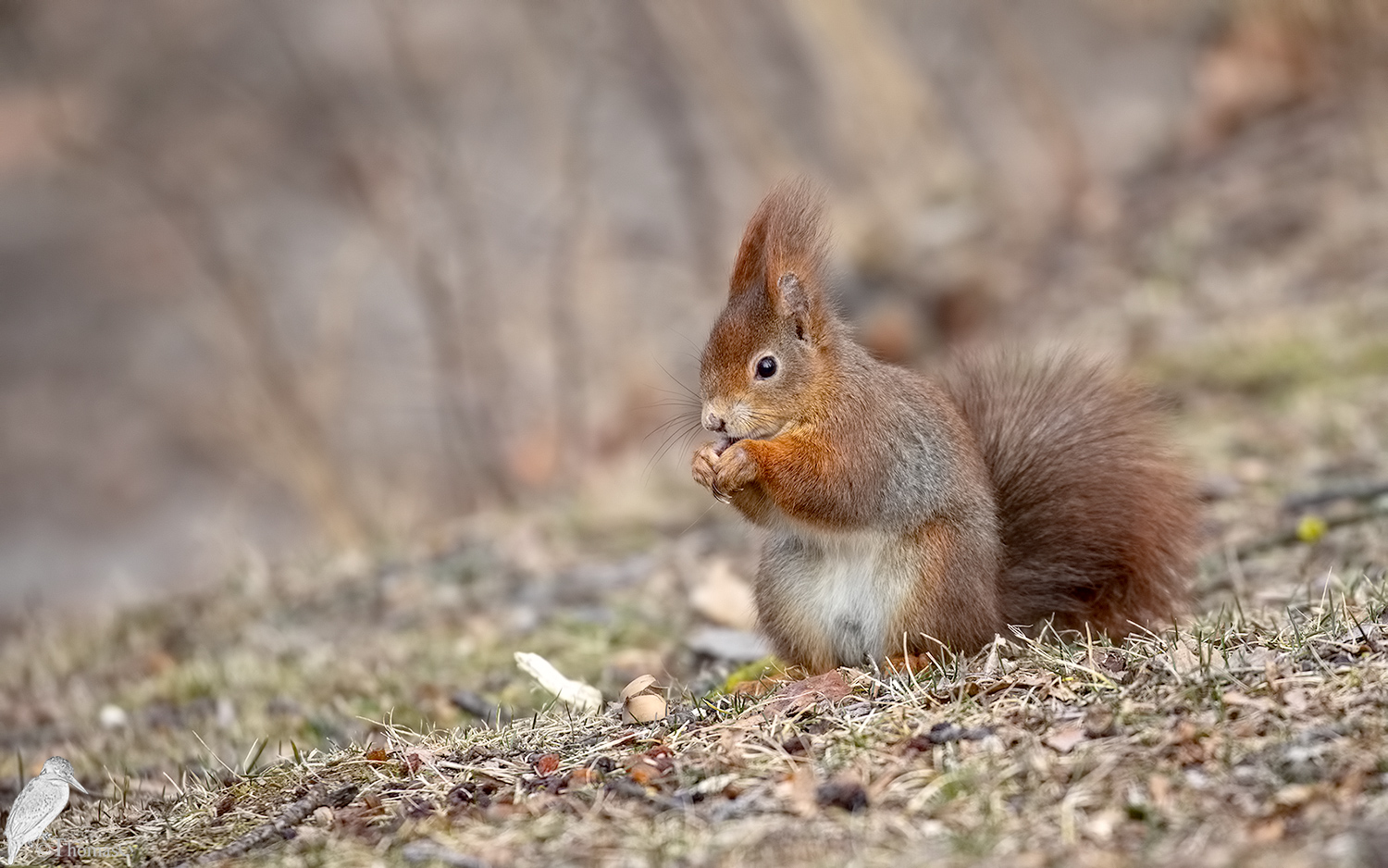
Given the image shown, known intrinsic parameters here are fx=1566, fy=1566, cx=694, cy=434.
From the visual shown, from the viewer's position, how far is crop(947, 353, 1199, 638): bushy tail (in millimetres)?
3279

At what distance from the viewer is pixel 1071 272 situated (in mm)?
9133

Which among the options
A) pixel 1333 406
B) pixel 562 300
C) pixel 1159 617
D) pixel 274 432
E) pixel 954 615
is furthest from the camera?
pixel 562 300

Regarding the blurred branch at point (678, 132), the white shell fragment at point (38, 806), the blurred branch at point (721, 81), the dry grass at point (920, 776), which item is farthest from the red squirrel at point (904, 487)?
the blurred branch at point (678, 132)

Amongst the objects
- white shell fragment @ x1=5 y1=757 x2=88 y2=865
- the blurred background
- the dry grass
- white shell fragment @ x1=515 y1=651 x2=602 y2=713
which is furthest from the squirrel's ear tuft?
the blurred background

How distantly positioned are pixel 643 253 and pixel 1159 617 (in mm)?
8176

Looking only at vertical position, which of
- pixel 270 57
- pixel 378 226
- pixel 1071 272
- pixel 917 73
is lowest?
pixel 1071 272

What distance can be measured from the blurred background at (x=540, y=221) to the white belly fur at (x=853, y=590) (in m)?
2.79

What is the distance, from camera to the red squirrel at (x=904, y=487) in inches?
119

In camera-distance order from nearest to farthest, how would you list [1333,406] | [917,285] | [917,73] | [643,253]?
[1333,406], [917,285], [917,73], [643,253]

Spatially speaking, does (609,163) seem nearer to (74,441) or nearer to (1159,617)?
(74,441)

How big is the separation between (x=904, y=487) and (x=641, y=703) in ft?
2.16

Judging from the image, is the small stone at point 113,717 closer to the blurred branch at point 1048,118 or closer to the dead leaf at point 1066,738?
the dead leaf at point 1066,738

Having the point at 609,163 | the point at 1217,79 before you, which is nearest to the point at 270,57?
the point at 609,163

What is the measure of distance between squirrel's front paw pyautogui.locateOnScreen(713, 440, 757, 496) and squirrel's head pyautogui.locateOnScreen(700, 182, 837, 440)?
0.43 feet
